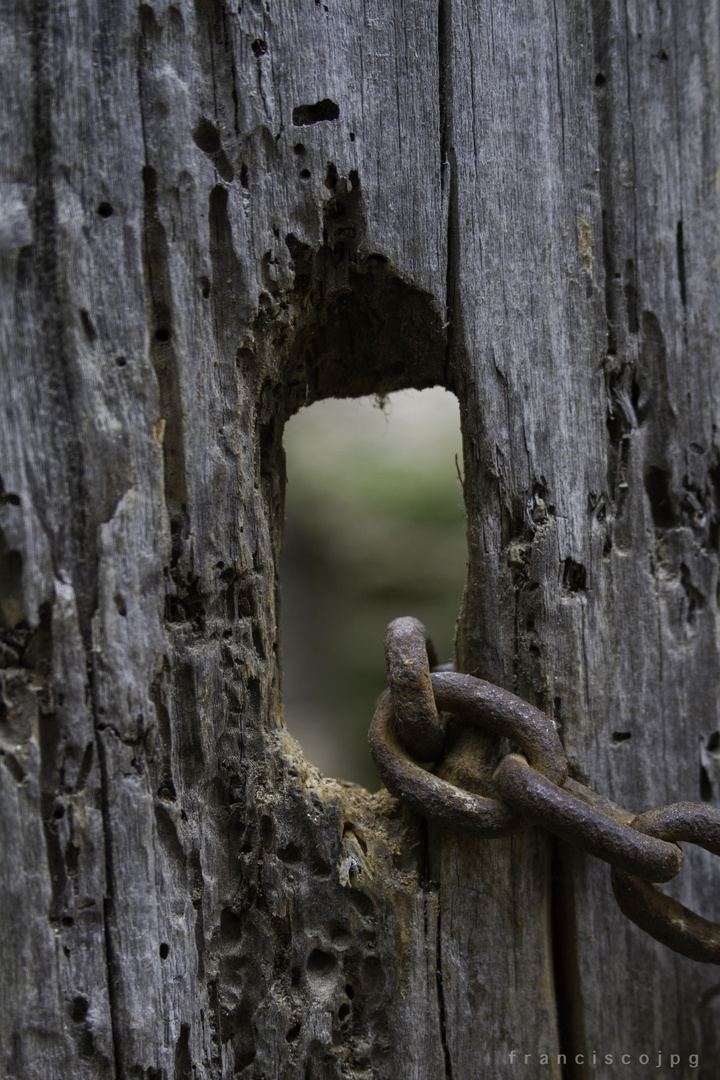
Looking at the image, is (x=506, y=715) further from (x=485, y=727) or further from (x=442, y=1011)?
(x=442, y=1011)

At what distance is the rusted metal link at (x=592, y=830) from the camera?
933 mm

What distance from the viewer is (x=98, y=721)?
1003 mm

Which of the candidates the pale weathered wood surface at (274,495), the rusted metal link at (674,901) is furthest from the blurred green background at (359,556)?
the rusted metal link at (674,901)

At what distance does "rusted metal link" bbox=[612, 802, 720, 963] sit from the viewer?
3.23 feet

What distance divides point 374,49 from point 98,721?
1.14 metres

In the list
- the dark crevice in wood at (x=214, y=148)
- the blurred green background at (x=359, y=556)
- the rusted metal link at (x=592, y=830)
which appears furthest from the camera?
the blurred green background at (x=359, y=556)

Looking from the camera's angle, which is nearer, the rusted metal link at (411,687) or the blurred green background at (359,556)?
the rusted metal link at (411,687)

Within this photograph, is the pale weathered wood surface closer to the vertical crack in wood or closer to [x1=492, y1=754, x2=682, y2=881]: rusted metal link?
the vertical crack in wood

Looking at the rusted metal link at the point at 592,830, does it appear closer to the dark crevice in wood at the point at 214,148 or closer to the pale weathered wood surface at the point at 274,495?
the pale weathered wood surface at the point at 274,495

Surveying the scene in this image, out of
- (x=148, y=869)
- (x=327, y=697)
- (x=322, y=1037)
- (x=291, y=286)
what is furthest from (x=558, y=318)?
(x=327, y=697)

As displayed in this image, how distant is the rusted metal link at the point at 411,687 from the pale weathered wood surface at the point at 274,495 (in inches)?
4.9

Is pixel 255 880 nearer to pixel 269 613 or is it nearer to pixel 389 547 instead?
pixel 269 613

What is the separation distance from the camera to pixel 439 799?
3.25 ft

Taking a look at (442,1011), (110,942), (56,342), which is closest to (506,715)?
(442,1011)
